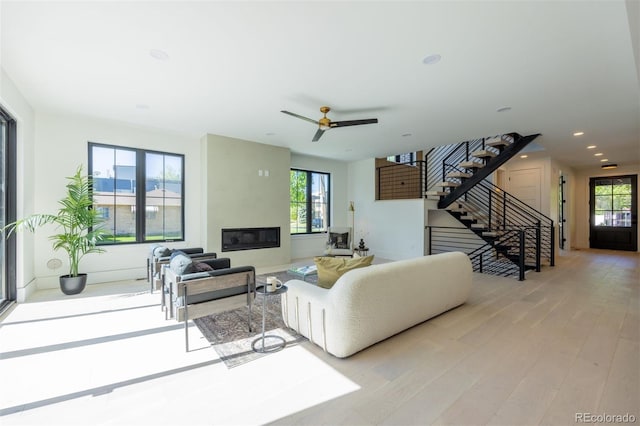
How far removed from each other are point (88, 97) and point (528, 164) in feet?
33.4

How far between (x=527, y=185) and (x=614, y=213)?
398 cm

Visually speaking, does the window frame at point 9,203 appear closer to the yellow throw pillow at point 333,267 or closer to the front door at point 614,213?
the yellow throw pillow at point 333,267

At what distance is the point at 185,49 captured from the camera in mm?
2674

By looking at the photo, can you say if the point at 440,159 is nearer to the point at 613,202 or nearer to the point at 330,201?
the point at 330,201

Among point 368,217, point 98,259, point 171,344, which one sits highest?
point 368,217

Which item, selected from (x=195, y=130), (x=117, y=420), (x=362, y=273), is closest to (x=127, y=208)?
(x=195, y=130)

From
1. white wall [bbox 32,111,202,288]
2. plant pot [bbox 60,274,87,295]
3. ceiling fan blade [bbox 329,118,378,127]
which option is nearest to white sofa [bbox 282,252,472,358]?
ceiling fan blade [bbox 329,118,378,127]

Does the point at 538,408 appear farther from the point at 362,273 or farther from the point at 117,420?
the point at 117,420

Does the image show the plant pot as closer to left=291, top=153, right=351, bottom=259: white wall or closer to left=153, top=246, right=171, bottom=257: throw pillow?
left=153, top=246, right=171, bottom=257: throw pillow

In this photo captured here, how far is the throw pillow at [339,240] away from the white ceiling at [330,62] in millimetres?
3020

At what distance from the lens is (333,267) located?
9.25ft

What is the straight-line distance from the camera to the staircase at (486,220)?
5.71 metres

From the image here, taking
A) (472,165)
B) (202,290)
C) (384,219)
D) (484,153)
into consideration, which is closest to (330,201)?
(384,219)

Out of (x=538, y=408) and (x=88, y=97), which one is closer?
(x=538, y=408)
